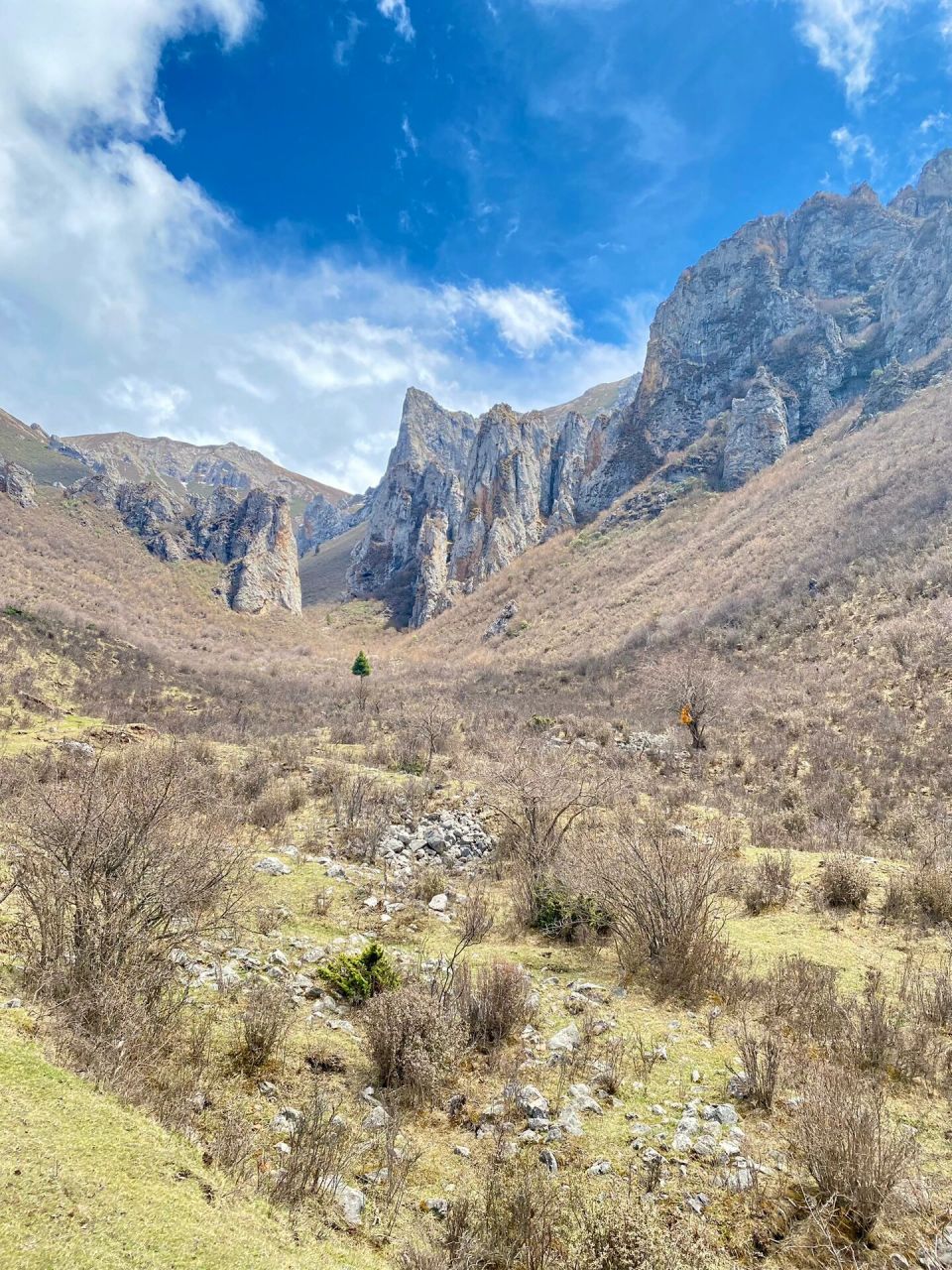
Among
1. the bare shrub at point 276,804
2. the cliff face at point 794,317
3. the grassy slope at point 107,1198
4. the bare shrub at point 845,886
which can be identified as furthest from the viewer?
the cliff face at point 794,317

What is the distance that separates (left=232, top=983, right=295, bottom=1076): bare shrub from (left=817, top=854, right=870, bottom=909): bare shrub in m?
6.53

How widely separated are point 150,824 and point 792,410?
70176 mm

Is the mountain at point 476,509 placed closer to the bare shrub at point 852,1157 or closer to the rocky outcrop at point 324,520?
the rocky outcrop at point 324,520

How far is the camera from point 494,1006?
4.68m

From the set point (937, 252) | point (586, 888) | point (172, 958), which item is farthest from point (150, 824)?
point (937, 252)

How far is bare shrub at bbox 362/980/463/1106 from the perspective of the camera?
3.97 m

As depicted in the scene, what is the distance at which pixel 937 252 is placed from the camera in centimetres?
5603

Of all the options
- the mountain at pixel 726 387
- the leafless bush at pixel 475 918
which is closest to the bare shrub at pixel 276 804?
the leafless bush at pixel 475 918

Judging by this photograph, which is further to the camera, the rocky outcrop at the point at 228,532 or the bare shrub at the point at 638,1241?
the rocky outcrop at the point at 228,532

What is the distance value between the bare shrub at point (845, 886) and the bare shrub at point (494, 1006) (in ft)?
15.1

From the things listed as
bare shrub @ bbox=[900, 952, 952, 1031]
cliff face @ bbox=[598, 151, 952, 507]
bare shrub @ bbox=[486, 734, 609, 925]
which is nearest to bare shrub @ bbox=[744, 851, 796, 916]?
bare shrub @ bbox=[900, 952, 952, 1031]

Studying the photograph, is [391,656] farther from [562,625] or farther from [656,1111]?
[656,1111]

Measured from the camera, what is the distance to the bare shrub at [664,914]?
5.42 metres

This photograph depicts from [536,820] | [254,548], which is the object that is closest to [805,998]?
[536,820]
